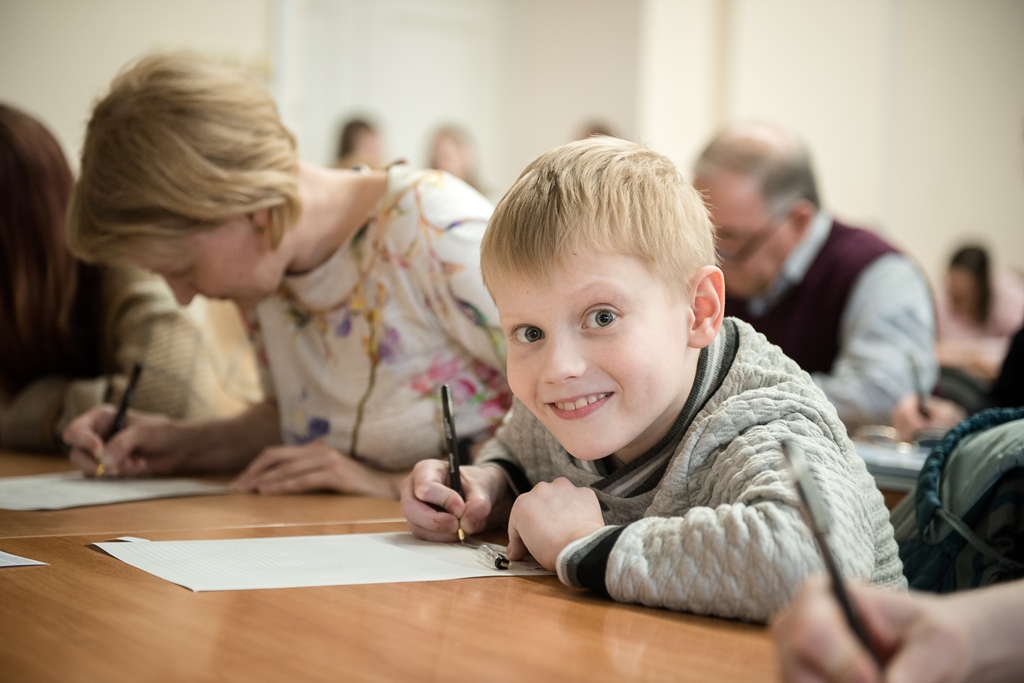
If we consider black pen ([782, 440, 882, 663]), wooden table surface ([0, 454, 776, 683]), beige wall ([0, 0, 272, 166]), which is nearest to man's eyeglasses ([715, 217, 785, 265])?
wooden table surface ([0, 454, 776, 683])

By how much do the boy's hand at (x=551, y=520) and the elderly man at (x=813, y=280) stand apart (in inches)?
65.3

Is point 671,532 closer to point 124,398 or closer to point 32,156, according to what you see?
point 124,398

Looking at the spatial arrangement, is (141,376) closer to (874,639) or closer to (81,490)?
(81,490)

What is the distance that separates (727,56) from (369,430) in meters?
6.07

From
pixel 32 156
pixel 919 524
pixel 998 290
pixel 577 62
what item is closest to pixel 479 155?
pixel 577 62

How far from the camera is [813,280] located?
8.89ft

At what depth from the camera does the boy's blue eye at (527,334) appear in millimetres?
989

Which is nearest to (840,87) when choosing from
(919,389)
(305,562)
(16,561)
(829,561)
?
(919,389)

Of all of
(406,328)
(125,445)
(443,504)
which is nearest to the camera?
(443,504)

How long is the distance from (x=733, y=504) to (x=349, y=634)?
1.07 ft

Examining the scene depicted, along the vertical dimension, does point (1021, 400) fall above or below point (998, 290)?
above

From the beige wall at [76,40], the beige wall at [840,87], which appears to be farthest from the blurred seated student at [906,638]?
the beige wall at [840,87]

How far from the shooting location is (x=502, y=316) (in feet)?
3.28

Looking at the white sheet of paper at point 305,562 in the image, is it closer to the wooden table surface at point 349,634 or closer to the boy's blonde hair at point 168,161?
the wooden table surface at point 349,634
